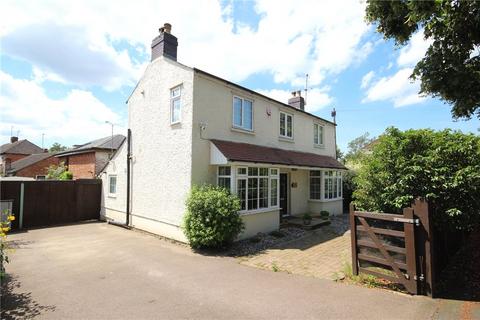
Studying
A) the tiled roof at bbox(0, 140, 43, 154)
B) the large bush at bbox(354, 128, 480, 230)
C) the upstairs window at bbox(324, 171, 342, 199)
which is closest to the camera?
the large bush at bbox(354, 128, 480, 230)

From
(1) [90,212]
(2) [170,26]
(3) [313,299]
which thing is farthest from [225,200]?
(1) [90,212]

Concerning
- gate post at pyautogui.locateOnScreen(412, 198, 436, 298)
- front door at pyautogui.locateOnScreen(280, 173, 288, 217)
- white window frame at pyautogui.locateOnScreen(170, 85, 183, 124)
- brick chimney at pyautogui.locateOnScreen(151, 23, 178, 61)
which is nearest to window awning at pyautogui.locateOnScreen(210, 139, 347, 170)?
front door at pyautogui.locateOnScreen(280, 173, 288, 217)

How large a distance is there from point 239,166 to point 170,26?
7.27 meters

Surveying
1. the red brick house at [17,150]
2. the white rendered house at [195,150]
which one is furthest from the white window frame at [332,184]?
the red brick house at [17,150]

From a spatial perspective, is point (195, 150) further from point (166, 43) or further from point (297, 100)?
point (297, 100)

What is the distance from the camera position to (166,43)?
1246 centimetres

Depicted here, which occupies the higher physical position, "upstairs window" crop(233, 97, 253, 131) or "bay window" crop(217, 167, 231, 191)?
"upstairs window" crop(233, 97, 253, 131)

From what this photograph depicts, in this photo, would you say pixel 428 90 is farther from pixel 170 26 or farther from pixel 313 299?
pixel 170 26

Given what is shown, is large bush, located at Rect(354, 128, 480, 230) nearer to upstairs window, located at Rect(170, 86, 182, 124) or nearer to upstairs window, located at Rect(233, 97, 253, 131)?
upstairs window, located at Rect(233, 97, 253, 131)

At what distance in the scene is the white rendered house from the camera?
10812 mm

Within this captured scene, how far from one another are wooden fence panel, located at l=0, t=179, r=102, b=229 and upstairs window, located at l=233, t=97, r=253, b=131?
1008 centimetres

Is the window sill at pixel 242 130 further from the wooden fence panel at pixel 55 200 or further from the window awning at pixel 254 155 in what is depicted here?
the wooden fence panel at pixel 55 200

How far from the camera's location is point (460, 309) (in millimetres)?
5059

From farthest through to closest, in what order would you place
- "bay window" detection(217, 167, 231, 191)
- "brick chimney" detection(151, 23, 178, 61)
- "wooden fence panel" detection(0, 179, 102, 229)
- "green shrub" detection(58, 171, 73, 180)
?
"green shrub" detection(58, 171, 73, 180) → "wooden fence panel" detection(0, 179, 102, 229) → "brick chimney" detection(151, 23, 178, 61) → "bay window" detection(217, 167, 231, 191)
